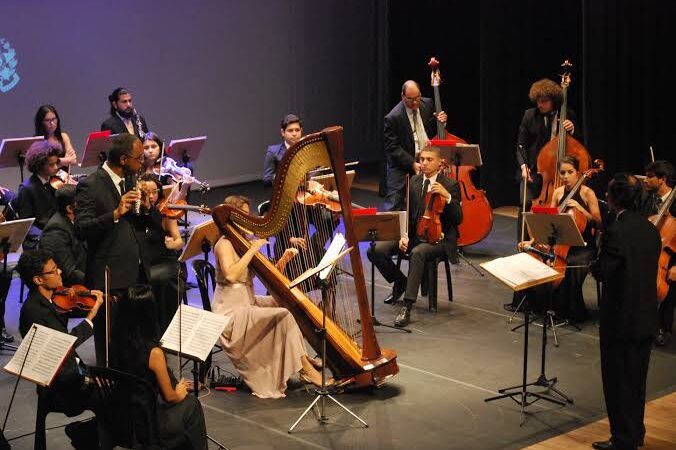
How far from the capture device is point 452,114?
512 inches

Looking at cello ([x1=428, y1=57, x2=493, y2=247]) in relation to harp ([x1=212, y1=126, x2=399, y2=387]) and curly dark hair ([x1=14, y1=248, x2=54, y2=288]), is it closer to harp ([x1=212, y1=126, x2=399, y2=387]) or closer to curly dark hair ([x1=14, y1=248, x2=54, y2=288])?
harp ([x1=212, y1=126, x2=399, y2=387])

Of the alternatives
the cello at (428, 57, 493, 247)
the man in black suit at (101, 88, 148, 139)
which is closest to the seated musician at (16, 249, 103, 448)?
the man in black suit at (101, 88, 148, 139)

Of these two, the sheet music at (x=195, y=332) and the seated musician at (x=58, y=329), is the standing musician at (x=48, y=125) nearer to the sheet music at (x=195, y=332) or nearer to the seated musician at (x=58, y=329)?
the seated musician at (x=58, y=329)

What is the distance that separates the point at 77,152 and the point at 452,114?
4678 millimetres

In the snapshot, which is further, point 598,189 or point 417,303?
point 598,189

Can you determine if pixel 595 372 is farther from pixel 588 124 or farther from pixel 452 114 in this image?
pixel 452 114

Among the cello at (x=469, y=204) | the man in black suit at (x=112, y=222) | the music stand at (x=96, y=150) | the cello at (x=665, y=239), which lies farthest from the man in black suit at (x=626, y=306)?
the music stand at (x=96, y=150)

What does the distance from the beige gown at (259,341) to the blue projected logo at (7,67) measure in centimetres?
570

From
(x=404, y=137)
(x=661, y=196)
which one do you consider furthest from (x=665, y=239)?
(x=404, y=137)

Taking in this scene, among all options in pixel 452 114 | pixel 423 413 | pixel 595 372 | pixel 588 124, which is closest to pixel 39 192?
pixel 423 413

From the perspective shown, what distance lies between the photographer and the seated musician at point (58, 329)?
4.91m

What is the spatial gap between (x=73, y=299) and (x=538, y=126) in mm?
4843

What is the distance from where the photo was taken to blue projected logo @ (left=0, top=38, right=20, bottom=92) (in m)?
10.8

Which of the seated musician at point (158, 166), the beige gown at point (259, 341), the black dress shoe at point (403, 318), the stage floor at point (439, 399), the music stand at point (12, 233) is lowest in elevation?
the stage floor at point (439, 399)
